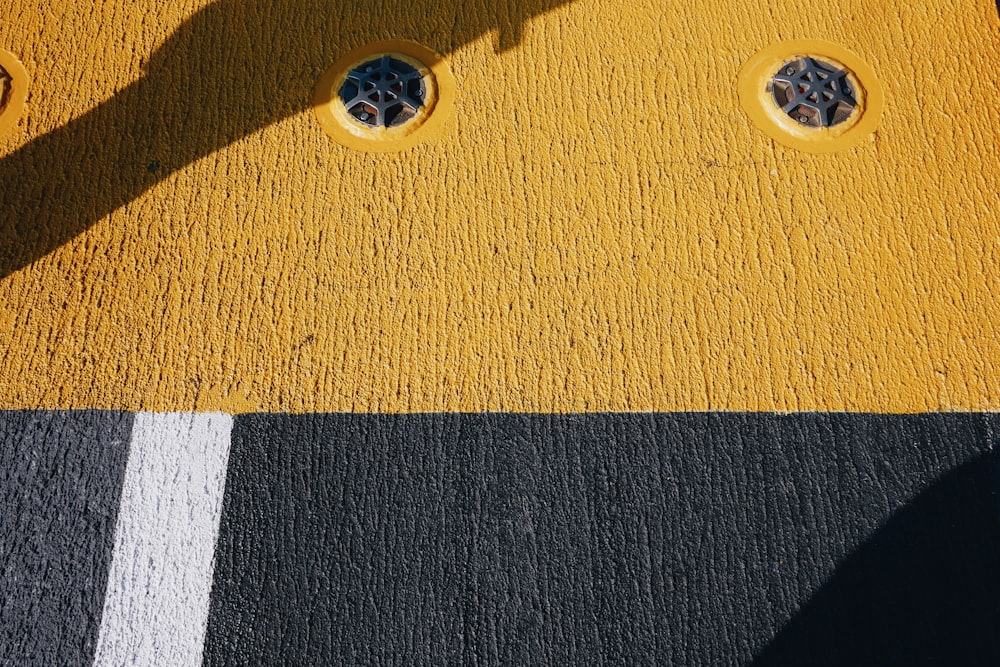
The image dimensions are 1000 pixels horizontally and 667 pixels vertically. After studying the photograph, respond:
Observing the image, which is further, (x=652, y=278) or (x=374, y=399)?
(x=652, y=278)

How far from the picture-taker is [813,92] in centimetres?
323

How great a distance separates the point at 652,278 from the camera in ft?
9.50

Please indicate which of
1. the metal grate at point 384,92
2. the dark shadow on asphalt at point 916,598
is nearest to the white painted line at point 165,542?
the metal grate at point 384,92

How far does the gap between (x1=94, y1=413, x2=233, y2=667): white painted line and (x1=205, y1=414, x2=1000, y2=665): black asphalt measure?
70 millimetres

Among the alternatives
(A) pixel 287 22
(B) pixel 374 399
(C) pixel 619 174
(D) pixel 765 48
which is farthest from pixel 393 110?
(D) pixel 765 48

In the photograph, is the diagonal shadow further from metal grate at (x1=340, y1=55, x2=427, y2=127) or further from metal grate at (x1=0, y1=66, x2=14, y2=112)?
metal grate at (x1=0, y1=66, x2=14, y2=112)

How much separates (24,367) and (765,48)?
135 inches

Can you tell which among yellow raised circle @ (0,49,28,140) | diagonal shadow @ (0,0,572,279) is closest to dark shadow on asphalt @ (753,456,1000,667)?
diagonal shadow @ (0,0,572,279)

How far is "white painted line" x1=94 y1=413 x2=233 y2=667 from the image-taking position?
7.59 ft

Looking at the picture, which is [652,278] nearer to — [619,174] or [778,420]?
[619,174]

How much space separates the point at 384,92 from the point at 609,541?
2.15 m

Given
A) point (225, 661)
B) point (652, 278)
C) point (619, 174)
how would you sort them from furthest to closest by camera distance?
point (619, 174), point (652, 278), point (225, 661)

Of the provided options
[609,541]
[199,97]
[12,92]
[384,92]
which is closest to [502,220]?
[384,92]

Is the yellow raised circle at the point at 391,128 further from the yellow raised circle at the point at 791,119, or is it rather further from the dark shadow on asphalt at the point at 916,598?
the dark shadow on asphalt at the point at 916,598
